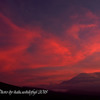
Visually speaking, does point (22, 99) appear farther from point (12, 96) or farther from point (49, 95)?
point (49, 95)

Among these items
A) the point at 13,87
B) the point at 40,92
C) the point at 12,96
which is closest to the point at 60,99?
the point at 40,92

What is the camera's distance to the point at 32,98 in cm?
4297

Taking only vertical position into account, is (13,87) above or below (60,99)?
above

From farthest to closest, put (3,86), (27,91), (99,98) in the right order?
(3,86) → (27,91) → (99,98)

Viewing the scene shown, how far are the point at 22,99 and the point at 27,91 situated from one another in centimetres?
420

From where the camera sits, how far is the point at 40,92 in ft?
153

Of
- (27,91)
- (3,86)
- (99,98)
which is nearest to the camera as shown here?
(99,98)

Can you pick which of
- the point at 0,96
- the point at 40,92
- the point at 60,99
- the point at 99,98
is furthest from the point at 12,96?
the point at 99,98

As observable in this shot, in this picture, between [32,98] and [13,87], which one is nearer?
[32,98]

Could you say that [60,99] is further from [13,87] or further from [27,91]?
[13,87]

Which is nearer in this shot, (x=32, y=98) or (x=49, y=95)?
(x=32, y=98)

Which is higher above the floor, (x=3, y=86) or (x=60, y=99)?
(x=3, y=86)

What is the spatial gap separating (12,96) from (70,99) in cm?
1348

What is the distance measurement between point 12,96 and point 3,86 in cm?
903
